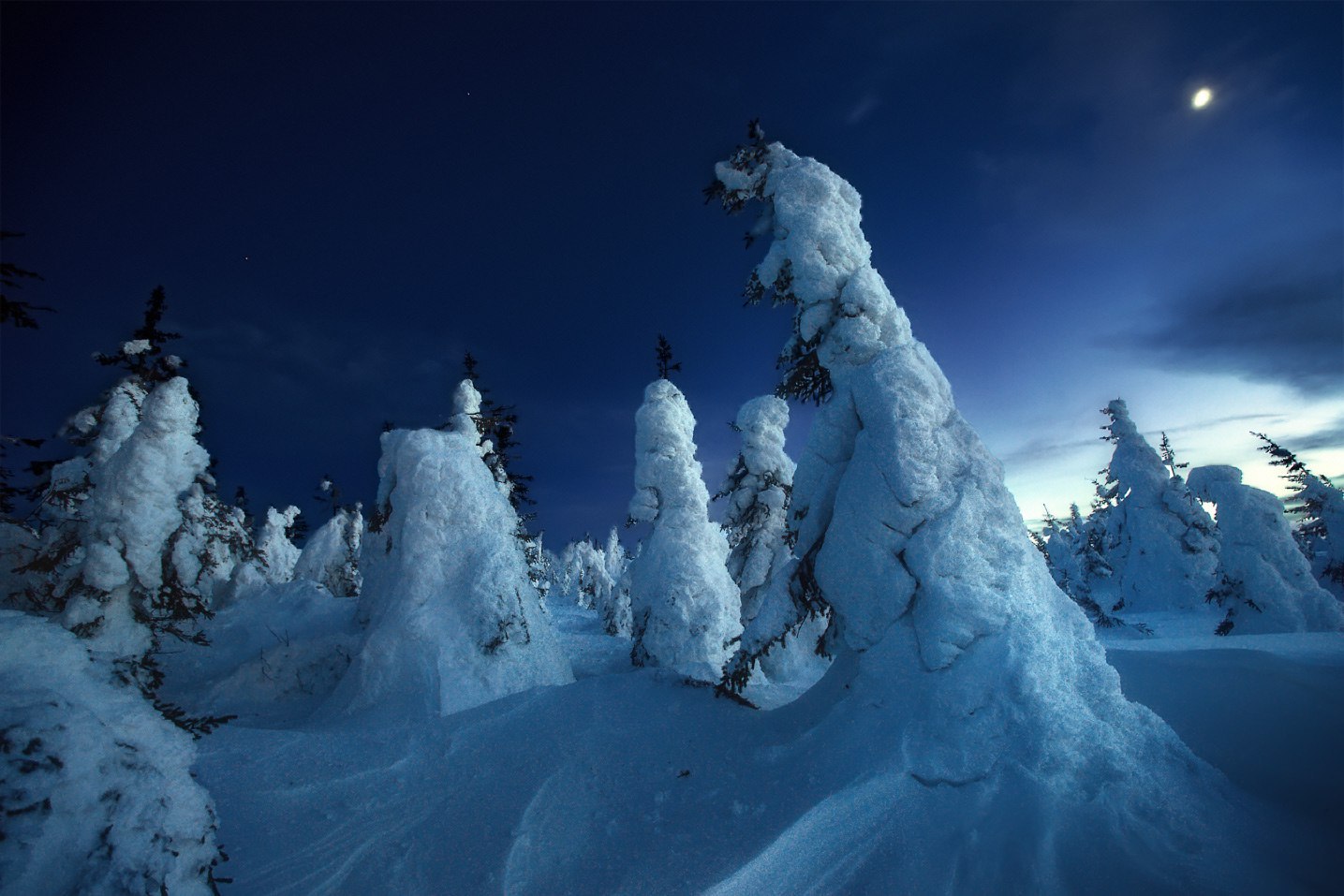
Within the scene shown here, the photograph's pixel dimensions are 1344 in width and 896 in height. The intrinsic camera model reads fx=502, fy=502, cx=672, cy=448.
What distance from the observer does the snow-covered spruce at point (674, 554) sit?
14539 millimetres

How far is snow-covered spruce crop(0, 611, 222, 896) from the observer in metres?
2.12

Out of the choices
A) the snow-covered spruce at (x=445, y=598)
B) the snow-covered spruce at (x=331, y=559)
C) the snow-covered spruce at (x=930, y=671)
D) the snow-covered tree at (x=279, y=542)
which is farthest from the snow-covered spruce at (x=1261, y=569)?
the snow-covered tree at (x=279, y=542)

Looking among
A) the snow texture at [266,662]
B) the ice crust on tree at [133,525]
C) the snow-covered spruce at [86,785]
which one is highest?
the ice crust on tree at [133,525]

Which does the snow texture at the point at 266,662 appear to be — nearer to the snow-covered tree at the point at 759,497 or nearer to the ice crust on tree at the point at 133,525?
the ice crust on tree at the point at 133,525

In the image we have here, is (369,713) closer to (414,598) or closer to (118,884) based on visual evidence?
(414,598)

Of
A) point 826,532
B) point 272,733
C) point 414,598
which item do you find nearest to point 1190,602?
point 826,532

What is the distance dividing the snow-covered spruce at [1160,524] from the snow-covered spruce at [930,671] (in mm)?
29065

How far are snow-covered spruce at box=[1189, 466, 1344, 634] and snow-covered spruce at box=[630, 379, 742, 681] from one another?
Answer: 16.5m

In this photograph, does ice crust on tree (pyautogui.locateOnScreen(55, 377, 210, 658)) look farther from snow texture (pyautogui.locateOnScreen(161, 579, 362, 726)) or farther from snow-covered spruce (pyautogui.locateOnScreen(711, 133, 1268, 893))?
snow-covered spruce (pyautogui.locateOnScreen(711, 133, 1268, 893))

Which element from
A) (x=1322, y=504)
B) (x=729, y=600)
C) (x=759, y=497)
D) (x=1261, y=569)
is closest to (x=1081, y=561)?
(x=1322, y=504)

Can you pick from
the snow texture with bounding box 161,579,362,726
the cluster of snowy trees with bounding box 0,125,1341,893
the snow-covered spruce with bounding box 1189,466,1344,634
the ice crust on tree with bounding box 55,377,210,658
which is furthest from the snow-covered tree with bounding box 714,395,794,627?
the ice crust on tree with bounding box 55,377,210,658

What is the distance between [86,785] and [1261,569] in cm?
2527

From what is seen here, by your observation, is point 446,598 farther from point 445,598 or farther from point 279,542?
point 279,542

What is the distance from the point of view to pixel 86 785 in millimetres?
2307
